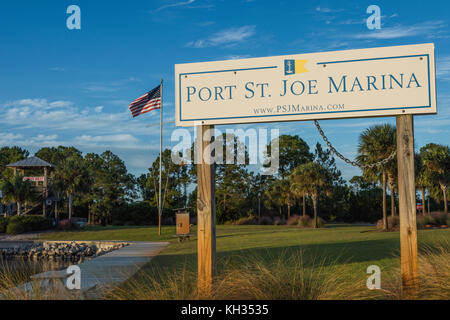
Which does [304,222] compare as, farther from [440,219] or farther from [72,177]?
[72,177]

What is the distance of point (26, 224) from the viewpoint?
3038 cm

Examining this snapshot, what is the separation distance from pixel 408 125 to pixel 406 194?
35.4 inches

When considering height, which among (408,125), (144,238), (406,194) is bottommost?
(144,238)

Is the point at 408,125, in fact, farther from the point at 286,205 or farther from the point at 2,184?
the point at 286,205

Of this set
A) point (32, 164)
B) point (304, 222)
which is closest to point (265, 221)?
point (304, 222)

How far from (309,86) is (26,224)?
2931cm

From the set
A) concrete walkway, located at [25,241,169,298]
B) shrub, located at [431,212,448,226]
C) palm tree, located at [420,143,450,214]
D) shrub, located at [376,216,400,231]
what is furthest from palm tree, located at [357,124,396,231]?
concrete walkway, located at [25,241,169,298]

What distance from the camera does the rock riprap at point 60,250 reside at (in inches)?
807

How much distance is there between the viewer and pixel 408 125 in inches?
221

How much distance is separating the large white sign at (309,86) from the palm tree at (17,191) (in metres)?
31.5

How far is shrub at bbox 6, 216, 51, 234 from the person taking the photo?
29500mm

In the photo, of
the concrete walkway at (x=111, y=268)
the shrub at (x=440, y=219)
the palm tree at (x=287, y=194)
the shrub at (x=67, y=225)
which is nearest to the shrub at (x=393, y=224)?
the shrub at (x=440, y=219)
